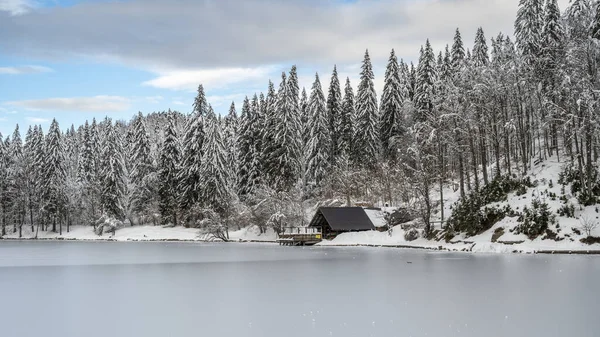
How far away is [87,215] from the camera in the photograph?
83.0m

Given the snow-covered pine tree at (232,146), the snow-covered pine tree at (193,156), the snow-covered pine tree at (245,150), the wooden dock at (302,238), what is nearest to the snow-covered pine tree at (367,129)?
the wooden dock at (302,238)

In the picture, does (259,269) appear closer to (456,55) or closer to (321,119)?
(321,119)

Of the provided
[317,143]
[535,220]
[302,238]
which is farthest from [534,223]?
[317,143]

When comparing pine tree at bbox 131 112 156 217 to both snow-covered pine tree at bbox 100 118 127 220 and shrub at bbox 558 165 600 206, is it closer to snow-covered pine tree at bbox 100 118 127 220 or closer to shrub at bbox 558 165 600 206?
snow-covered pine tree at bbox 100 118 127 220

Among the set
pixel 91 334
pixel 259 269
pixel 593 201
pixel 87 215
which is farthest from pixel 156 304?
pixel 87 215

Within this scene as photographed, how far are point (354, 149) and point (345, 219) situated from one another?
14.6 meters

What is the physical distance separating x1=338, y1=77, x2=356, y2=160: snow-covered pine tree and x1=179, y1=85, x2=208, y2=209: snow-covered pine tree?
1838cm

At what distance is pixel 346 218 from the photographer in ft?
175

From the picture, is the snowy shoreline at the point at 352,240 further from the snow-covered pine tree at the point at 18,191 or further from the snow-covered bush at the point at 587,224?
the snow-covered pine tree at the point at 18,191

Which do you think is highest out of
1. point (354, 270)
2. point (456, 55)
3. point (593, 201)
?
point (456, 55)

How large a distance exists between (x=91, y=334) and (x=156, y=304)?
4.05 meters

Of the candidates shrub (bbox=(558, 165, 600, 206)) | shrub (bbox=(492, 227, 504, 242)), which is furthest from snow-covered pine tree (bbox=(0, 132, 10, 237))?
shrub (bbox=(558, 165, 600, 206))

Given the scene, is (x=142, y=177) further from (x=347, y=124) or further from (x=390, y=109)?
(x=390, y=109)

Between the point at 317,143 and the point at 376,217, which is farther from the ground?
the point at 317,143
